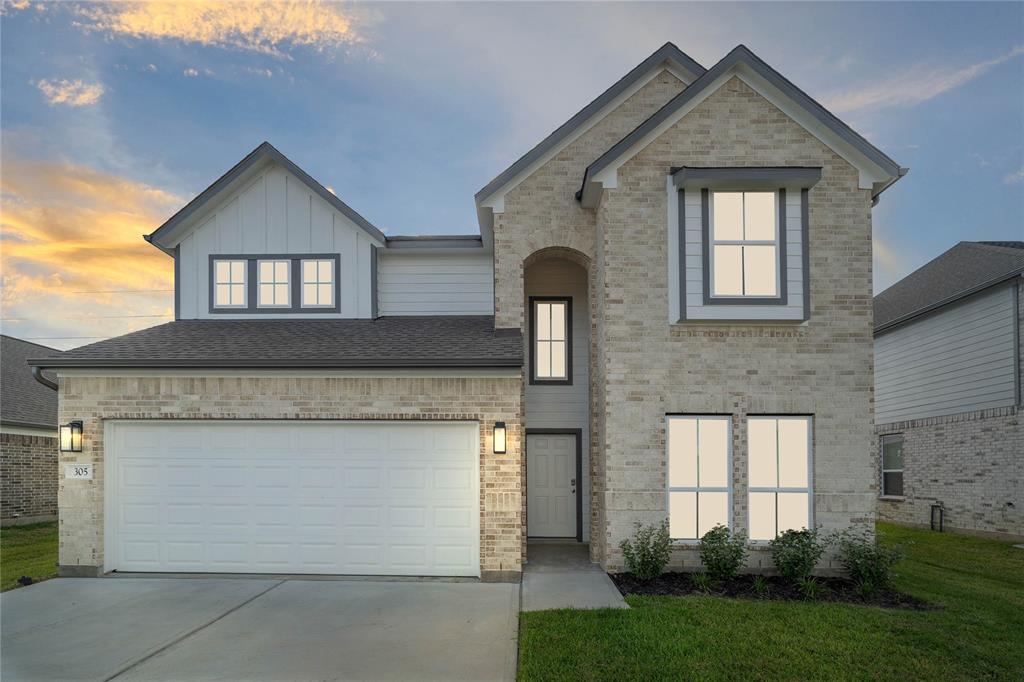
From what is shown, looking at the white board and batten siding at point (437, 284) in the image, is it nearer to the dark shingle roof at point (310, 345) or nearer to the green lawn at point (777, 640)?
the dark shingle roof at point (310, 345)

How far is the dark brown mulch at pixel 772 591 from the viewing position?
8445mm

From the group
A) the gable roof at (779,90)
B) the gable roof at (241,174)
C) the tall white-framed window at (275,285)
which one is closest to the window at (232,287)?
the tall white-framed window at (275,285)

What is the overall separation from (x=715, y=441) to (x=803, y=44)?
10464 mm

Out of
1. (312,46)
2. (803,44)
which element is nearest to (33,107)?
(312,46)

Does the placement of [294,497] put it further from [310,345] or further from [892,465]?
[892,465]

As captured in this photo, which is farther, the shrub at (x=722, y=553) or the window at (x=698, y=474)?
the window at (x=698, y=474)

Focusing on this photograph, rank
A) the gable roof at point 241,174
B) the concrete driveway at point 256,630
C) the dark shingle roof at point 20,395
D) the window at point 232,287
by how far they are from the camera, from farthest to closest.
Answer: the dark shingle roof at point 20,395 → the window at point 232,287 → the gable roof at point 241,174 → the concrete driveway at point 256,630

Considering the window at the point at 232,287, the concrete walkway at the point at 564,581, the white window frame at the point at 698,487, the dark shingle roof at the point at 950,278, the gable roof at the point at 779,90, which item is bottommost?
the concrete walkway at the point at 564,581

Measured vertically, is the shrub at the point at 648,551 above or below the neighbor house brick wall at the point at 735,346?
below

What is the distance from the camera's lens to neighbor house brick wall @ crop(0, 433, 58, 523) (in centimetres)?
1611

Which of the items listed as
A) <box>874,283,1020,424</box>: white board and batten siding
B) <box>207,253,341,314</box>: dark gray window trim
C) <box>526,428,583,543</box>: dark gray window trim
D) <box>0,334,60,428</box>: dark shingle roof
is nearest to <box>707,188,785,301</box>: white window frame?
<box>526,428,583,543</box>: dark gray window trim

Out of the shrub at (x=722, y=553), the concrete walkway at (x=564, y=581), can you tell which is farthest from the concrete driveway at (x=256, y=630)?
the shrub at (x=722, y=553)

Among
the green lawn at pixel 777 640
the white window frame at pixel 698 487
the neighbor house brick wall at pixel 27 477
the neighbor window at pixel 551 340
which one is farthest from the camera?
the neighbor house brick wall at pixel 27 477

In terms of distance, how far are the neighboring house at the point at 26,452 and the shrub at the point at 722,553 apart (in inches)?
597
